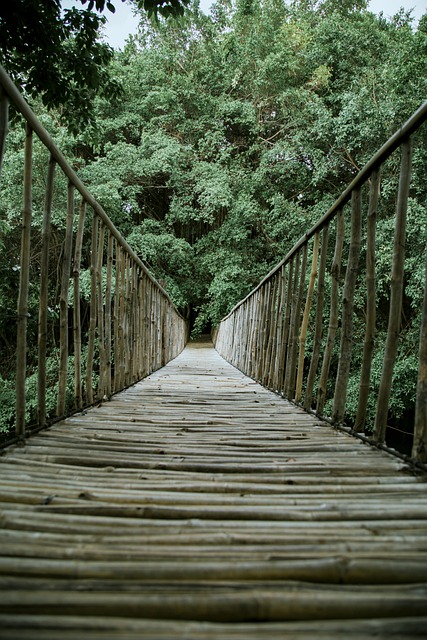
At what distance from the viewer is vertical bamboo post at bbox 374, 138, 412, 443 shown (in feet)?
3.67

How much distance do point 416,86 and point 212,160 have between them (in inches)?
224

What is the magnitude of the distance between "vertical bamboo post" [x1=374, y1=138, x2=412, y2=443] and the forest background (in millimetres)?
5561

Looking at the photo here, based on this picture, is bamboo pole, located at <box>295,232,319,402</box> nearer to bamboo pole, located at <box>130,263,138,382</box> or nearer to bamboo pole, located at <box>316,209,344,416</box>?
bamboo pole, located at <box>316,209,344,416</box>

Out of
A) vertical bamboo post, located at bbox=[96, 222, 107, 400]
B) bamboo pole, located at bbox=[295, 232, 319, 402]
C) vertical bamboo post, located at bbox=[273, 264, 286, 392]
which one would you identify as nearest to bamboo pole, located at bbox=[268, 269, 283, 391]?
vertical bamboo post, located at bbox=[273, 264, 286, 392]

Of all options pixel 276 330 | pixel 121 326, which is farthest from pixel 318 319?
pixel 121 326

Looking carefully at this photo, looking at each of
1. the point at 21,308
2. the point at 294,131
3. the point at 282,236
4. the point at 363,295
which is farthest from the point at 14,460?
the point at 294,131

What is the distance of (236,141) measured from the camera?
1186 cm

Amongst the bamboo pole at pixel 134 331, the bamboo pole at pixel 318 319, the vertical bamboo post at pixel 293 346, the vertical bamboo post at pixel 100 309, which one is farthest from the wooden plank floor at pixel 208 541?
the bamboo pole at pixel 134 331

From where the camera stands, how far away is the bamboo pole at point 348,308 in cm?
146

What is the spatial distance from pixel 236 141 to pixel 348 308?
11528 millimetres

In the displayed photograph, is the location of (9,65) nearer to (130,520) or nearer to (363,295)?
(130,520)

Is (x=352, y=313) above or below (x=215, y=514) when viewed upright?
above

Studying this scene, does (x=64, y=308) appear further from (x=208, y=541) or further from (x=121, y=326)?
(x=208, y=541)

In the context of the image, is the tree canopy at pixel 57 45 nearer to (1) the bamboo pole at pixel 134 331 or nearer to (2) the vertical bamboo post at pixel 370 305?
(1) the bamboo pole at pixel 134 331
